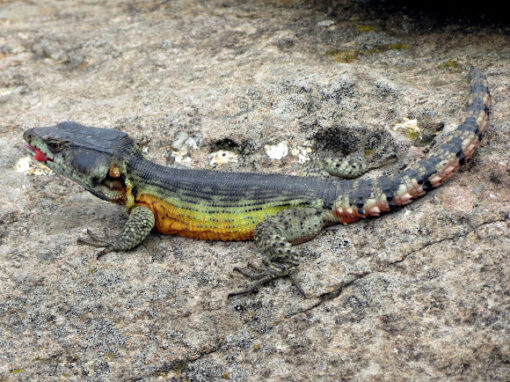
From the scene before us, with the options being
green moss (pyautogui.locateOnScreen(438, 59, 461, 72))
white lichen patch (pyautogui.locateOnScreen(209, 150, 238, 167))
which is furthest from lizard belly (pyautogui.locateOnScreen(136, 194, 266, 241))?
green moss (pyautogui.locateOnScreen(438, 59, 461, 72))

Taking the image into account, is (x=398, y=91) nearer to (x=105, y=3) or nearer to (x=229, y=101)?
(x=229, y=101)

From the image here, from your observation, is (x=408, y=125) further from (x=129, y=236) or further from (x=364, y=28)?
(x=129, y=236)

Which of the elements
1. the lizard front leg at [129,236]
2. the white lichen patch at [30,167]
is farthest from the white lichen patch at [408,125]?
the white lichen patch at [30,167]

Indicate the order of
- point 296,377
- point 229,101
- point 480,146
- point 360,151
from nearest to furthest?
point 296,377 → point 480,146 → point 360,151 → point 229,101

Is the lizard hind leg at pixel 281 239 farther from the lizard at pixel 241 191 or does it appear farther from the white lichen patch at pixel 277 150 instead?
the white lichen patch at pixel 277 150

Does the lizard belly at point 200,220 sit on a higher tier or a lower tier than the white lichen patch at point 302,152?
lower

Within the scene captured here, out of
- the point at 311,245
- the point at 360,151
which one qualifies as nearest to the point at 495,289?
the point at 311,245

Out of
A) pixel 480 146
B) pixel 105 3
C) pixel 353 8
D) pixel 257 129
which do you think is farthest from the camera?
pixel 105 3
